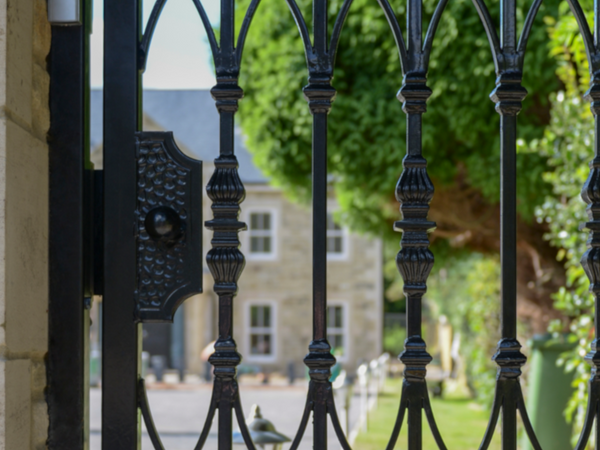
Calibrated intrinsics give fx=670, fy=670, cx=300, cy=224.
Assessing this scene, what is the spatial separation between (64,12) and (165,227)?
0.43 meters

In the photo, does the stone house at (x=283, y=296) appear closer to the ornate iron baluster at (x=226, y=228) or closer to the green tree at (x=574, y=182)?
the green tree at (x=574, y=182)

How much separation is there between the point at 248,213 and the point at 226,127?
18091mm

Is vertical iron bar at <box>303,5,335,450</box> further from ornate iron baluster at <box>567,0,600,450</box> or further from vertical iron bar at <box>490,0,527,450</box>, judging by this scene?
ornate iron baluster at <box>567,0,600,450</box>

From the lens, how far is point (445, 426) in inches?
359

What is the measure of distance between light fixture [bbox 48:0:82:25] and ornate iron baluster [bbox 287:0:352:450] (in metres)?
0.38

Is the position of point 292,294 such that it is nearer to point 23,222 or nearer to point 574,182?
point 574,182

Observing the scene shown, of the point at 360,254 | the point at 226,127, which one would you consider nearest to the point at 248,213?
the point at 360,254

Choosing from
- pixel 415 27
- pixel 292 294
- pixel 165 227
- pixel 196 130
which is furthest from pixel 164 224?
pixel 196 130

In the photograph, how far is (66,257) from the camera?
1.18 metres

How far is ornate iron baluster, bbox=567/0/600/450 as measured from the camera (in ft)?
3.92

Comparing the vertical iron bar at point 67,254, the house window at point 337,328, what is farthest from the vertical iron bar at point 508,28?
the house window at point 337,328

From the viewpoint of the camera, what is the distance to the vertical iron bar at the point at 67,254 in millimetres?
1173

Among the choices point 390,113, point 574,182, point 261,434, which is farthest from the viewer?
point 390,113

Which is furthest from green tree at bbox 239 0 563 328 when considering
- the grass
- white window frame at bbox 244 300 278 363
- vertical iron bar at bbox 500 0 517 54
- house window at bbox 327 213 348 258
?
white window frame at bbox 244 300 278 363
